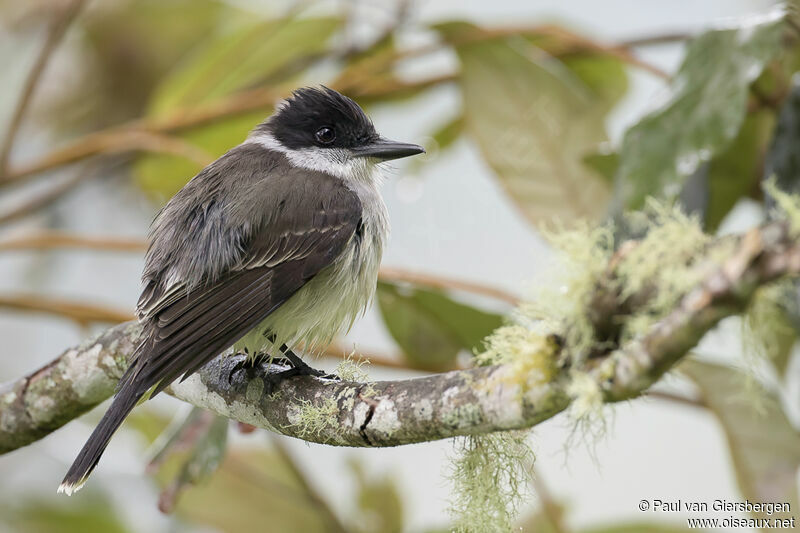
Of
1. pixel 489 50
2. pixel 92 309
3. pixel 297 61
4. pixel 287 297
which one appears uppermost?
pixel 297 61

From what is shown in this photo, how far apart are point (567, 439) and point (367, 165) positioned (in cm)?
164

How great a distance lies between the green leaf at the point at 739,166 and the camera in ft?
8.67

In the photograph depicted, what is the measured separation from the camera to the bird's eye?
2.87 metres

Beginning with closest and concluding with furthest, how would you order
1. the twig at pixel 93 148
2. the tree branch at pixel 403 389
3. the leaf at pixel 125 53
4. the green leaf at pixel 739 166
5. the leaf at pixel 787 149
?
1. the tree branch at pixel 403 389
2. the leaf at pixel 787 149
3. the green leaf at pixel 739 166
4. the twig at pixel 93 148
5. the leaf at pixel 125 53

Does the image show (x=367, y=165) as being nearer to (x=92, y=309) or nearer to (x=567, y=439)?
(x=92, y=309)

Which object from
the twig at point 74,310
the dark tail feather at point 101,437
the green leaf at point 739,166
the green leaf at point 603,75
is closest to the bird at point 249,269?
the dark tail feather at point 101,437

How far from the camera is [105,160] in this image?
387 centimetres

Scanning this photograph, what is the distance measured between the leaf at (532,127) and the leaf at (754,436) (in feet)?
2.07

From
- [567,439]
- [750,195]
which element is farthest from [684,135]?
[567,439]

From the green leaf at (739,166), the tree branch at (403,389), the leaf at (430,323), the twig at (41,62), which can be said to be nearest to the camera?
the tree branch at (403,389)

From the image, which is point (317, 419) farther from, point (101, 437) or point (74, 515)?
point (74, 515)

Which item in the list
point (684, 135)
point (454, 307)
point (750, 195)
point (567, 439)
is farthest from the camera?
point (750, 195)

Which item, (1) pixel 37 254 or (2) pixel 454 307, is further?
(1) pixel 37 254

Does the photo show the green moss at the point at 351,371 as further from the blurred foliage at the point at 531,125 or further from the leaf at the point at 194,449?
the blurred foliage at the point at 531,125
